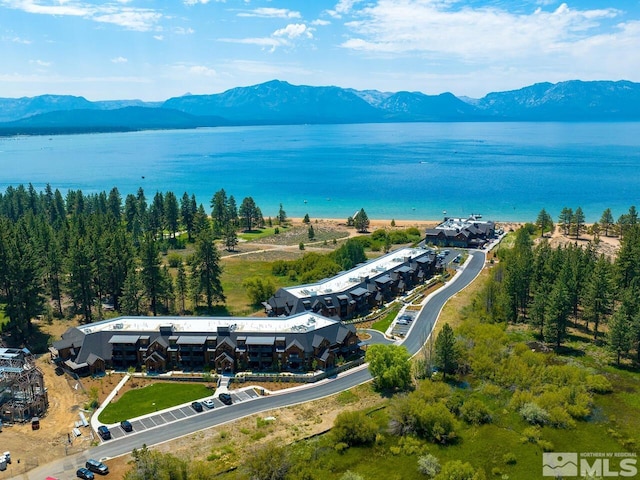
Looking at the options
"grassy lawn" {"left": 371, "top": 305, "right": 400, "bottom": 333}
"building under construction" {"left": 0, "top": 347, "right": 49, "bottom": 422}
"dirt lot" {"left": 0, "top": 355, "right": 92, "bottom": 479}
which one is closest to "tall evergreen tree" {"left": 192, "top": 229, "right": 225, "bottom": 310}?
"grassy lawn" {"left": 371, "top": 305, "right": 400, "bottom": 333}

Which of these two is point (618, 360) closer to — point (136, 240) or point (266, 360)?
point (266, 360)

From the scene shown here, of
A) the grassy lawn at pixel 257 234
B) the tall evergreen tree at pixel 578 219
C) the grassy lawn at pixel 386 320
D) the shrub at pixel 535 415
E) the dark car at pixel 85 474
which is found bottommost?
the shrub at pixel 535 415

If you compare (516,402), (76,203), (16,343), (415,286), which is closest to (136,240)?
(76,203)

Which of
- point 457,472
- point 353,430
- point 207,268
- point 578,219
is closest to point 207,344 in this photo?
point 207,268

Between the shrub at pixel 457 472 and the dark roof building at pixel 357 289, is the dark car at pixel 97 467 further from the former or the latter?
the dark roof building at pixel 357 289

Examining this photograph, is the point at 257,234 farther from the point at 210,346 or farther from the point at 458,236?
the point at 210,346

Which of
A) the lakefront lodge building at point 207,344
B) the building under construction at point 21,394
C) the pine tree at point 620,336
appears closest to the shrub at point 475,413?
the lakefront lodge building at point 207,344
